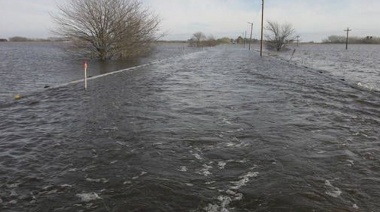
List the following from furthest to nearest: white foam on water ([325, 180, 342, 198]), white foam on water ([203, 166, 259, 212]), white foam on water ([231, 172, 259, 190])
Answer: white foam on water ([231, 172, 259, 190]), white foam on water ([325, 180, 342, 198]), white foam on water ([203, 166, 259, 212])

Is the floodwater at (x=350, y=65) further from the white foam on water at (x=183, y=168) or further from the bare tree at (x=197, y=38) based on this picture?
the bare tree at (x=197, y=38)

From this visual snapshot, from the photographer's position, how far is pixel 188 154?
26.2 ft

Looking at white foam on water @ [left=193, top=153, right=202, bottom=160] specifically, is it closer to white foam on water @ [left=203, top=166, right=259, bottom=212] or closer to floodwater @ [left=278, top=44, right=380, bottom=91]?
white foam on water @ [left=203, top=166, right=259, bottom=212]

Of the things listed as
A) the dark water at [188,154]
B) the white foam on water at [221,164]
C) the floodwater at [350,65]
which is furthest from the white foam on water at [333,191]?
the floodwater at [350,65]

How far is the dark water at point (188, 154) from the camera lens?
585 cm

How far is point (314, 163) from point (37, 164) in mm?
5302

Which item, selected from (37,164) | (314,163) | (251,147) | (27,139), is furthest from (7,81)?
(314,163)

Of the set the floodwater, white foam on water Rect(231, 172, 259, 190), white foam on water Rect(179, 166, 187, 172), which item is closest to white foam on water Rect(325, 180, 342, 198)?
white foam on water Rect(231, 172, 259, 190)

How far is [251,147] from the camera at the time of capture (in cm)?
847

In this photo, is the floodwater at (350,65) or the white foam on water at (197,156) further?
the floodwater at (350,65)

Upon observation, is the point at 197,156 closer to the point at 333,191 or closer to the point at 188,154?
the point at 188,154

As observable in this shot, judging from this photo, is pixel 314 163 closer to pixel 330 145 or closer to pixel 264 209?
pixel 330 145

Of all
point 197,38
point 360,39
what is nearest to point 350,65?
point 197,38

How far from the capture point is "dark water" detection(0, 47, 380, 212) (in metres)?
5.85
